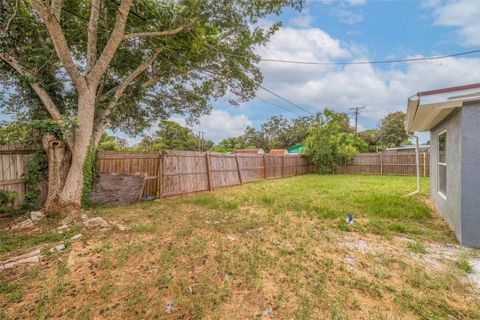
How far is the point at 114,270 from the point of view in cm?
245

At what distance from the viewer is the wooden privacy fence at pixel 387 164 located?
13.2 m

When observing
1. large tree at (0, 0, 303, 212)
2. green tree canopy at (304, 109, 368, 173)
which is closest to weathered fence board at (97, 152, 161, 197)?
large tree at (0, 0, 303, 212)

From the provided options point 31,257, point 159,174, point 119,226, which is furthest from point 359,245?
point 159,174

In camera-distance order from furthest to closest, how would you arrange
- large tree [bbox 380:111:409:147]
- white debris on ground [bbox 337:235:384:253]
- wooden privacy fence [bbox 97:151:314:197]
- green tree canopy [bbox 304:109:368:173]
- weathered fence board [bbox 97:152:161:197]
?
1. large tree [bbox 380:111:409:147]
2. green tree canopy [bbox 304:109:368:173]
3. wooden privacy fence [bbox 97:151:314:197]
4. weathered fence board [bbox 97:152:161:197]
5. white debris on ground [bbox 337:235:384:253]

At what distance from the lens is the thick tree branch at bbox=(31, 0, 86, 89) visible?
3.69 metres

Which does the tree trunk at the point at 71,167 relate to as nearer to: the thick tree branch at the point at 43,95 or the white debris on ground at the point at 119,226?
the thick tree branch at the point at 43,95

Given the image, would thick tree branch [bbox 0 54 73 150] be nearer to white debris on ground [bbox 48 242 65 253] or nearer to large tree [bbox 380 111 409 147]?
white debris on ground [bbox 48 242 65 253]

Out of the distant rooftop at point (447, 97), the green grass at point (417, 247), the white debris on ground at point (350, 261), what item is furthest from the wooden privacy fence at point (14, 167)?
the distant rooftop at point (447, 97)

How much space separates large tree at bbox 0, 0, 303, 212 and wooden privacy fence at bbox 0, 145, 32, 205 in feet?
1.87

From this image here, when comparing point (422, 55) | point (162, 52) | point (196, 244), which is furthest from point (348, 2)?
point (196, 244)

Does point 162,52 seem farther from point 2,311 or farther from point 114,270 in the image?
point 2,311

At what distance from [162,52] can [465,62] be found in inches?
396

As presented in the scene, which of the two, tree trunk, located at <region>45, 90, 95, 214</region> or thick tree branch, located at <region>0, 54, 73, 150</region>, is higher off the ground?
thick tree branch, located at <region>0, 54, 73, 150</region>

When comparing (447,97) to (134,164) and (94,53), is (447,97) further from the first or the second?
(134,164)
